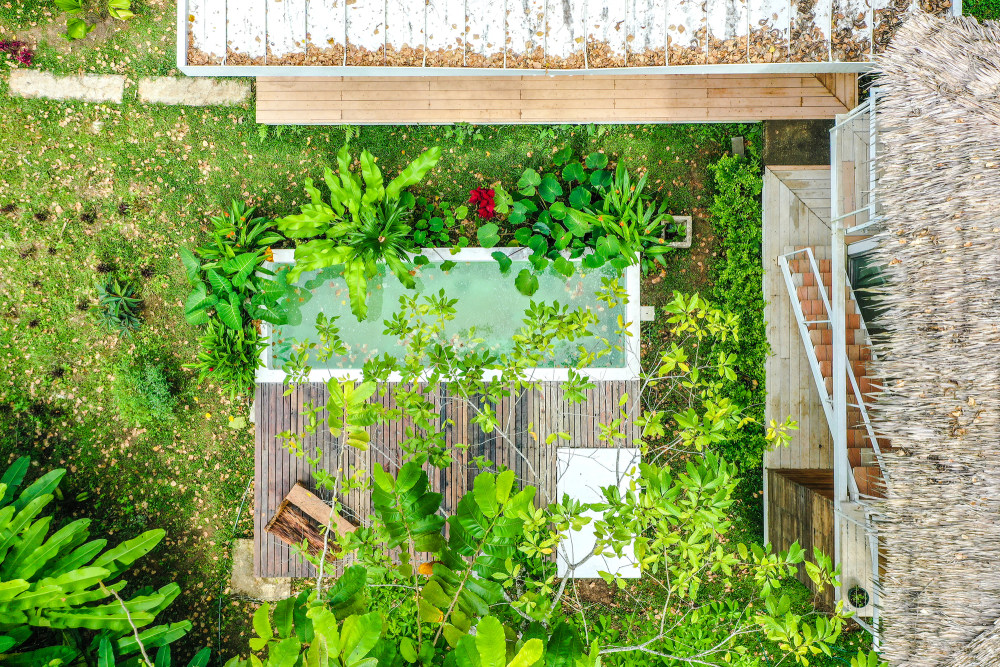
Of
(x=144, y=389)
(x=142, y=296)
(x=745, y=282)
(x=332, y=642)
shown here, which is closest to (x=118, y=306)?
(x=142, y=296)

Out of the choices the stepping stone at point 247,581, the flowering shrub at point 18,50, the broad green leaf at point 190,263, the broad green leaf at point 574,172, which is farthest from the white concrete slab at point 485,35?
the stepping stone at point 247,581

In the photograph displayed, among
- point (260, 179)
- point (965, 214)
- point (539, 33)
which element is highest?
point (539, 33)

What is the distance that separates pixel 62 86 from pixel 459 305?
4738 mm

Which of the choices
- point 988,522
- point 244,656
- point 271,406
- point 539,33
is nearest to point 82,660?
point 244,656

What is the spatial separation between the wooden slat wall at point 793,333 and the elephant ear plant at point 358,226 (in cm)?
340

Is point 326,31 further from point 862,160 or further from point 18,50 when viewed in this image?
point 862,160

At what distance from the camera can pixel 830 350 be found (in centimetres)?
505

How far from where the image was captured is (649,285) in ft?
18.0

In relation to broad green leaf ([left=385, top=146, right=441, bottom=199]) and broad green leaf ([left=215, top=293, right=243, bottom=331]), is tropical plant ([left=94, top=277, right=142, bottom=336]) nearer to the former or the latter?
broad green leaf ([left=215, top=293, right=243, bottom=331])

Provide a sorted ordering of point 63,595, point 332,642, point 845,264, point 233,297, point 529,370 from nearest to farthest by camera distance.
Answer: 1. point 332,642
2. point 63,595
3. point 845,264
4. point 233,297
5. point 529,370

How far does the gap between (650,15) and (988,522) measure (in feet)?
15.0

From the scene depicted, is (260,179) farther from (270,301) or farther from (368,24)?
(368,24)

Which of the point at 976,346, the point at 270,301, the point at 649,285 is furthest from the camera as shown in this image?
the point at 649,285

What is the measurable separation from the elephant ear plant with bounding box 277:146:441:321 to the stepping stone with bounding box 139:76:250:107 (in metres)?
1.59
